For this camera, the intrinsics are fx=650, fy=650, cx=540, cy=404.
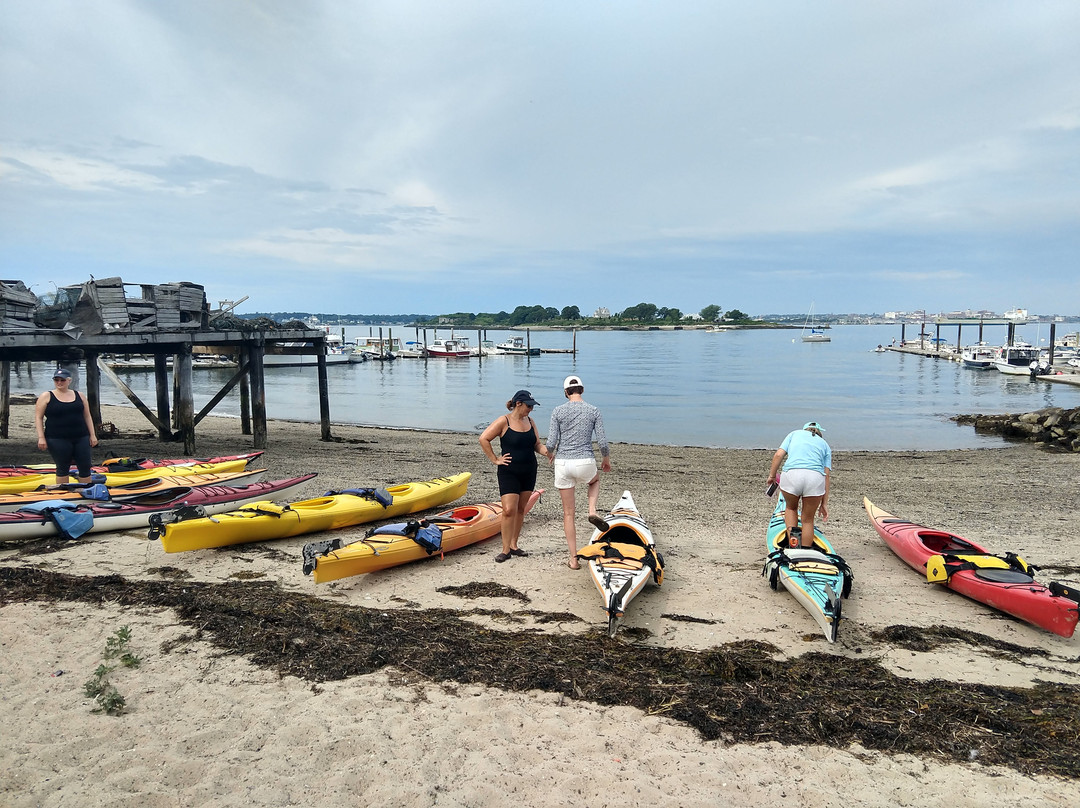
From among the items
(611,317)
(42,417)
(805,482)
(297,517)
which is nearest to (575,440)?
(805,482)

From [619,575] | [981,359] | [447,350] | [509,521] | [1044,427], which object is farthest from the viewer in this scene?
[447,350]

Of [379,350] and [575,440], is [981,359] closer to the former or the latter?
[379,350]

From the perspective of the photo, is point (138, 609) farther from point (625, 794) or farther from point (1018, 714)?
point (1018, 714)

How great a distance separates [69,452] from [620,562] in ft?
23.4

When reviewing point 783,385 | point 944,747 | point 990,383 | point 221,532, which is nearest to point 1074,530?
point 944,747

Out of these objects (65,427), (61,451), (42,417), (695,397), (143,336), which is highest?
(143,336)

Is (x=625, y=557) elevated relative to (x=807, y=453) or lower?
lower

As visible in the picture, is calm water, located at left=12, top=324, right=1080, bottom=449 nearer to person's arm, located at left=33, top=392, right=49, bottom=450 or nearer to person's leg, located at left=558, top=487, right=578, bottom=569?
person's leg, located at left=558, top=487, right=578, bottom=569

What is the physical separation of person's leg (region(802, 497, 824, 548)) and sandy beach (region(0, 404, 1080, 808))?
1.99ft

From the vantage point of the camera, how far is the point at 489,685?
436 centimetres

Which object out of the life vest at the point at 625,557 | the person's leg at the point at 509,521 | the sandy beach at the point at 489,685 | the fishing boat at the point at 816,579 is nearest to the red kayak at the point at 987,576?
the sandy beach at the point at 489,685

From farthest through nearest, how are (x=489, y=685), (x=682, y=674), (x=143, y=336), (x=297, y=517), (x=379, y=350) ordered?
(x=379, y=350)
(x=143, y=336)
(x=297, y=517)
(x=682, y=674)
(x=489, y=685)

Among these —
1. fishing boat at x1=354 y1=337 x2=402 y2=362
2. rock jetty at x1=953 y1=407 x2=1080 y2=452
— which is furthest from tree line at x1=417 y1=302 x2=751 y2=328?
rock jetty at x1=953 y1=407 x2=1080 y2=452

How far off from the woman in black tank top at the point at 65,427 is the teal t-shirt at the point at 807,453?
8049 millimetres
